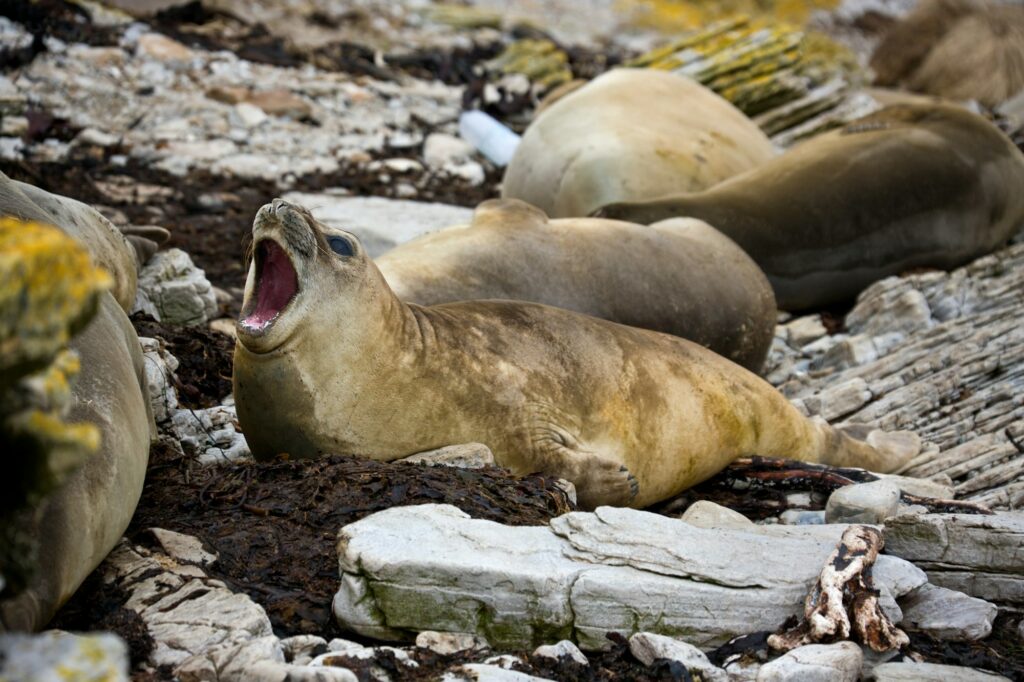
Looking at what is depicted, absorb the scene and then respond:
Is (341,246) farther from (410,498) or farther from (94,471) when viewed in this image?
(94,471)

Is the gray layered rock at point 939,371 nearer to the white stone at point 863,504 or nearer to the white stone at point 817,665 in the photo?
the white stone at point 863,504

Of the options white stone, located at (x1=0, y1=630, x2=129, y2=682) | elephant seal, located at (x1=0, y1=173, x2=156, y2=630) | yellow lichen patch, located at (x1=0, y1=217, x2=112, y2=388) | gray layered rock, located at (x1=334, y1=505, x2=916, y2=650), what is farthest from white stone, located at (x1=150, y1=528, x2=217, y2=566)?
yellow lichen patch, located at (x1=0, y1=217, x2=112, y2=388)

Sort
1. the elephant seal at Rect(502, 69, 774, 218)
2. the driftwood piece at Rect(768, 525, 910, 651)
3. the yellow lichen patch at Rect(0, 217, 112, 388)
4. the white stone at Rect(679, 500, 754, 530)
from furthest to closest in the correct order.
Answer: the elephant seal at Rect(502, 69, 774, 218), the white stone at Rect(679, 500, 754, 530), the driftwood piece at Rect(768, 525, 910, 651), the yellow lichen patch at Rect(0, 217, 112, 388)

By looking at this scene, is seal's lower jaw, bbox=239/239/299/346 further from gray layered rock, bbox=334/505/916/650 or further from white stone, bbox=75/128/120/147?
white stone, bbox=75/128/120/147

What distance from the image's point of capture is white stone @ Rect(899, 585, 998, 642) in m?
3.81

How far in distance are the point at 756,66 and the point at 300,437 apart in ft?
30.2

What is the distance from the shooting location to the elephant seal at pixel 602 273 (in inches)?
246

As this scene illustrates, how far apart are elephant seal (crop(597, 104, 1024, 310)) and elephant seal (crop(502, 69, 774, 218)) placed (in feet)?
1.37

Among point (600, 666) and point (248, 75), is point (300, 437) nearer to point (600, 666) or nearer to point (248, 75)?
point (600, 666)

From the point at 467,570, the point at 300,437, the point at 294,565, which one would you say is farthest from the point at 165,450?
the point at 467,570

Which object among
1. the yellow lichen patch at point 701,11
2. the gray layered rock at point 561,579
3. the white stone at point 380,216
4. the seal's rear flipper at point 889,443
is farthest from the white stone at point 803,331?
the yellow lichen patch at point 701,11

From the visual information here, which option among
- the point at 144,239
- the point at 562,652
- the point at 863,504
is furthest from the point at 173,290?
the point at 562,652

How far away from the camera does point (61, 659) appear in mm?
1934

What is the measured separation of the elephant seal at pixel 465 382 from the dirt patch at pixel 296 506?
0.61 feet
